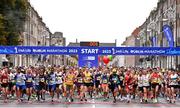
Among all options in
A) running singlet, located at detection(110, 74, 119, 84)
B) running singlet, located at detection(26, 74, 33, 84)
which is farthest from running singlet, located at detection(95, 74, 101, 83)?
running singlet, located at detection(26, 74, 33, 84)

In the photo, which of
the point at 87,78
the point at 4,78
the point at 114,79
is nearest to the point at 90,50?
the point at 87,78

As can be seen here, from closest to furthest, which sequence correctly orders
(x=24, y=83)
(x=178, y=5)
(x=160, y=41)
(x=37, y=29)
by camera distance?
(x=24, y=83)
(x=178, y=5)
(x=160, y=41)
(x=37, y=29)

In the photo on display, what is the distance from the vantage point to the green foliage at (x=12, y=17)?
56.5 meters

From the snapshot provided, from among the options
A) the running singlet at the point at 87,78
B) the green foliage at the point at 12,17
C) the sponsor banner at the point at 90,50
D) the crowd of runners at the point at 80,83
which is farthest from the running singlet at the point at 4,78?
the green foliage at the point at 12,17

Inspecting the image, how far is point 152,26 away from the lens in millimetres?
99188

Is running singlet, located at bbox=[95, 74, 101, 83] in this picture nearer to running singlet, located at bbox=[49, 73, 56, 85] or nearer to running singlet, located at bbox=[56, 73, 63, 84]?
running singlet, located at bbox=[56, 73, 63, 84]

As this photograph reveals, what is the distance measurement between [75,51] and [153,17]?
60457 millimetres

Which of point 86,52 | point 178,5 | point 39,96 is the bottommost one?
point 39,96

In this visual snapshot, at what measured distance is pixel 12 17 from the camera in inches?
2235

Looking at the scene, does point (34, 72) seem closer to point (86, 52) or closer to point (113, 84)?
point (113, 84)

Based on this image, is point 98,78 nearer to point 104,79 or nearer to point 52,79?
point 104,79

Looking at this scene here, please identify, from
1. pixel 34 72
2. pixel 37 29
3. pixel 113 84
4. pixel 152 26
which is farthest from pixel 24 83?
pixel 37 29

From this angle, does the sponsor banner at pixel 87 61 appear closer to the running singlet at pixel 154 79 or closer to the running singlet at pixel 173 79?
the running singlet at pixel 154 79

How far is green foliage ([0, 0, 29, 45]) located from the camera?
56.5 metres
